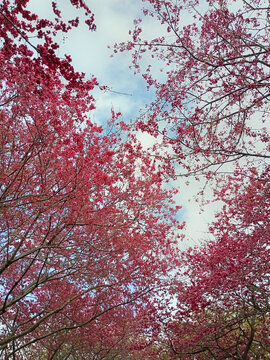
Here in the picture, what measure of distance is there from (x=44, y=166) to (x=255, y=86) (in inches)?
192

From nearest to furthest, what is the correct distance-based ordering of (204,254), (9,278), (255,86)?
(255,86) < (9,278) < (204,254)

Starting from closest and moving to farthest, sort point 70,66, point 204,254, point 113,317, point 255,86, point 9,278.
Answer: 1. point 70,66
2. point 255,86
3. point 9,278
4. point 204,254
5. point 113,317

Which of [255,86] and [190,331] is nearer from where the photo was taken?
[255,86]

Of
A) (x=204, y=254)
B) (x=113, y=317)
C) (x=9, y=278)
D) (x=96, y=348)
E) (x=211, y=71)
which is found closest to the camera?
(x=211, y=71)

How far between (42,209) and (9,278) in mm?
4893

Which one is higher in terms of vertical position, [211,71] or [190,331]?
[211,71]

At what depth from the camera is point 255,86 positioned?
557 cm

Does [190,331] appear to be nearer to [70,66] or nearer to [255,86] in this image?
[255,86]

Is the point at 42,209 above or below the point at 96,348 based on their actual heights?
above

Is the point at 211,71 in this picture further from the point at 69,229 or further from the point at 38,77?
the point at 69,229

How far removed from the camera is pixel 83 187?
25.3ft

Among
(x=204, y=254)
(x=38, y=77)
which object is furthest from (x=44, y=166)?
(x=204, y=254)

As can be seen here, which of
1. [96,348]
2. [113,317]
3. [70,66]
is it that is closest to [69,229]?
[70,66]

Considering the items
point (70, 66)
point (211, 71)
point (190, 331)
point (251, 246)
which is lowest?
point (190, 331)
